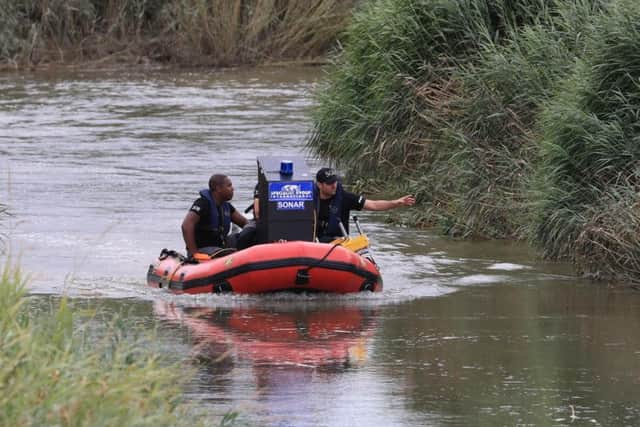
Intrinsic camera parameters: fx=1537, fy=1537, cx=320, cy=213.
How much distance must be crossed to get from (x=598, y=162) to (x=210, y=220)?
3322 millimetres

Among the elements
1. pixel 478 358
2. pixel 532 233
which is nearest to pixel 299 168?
pixel 532 233

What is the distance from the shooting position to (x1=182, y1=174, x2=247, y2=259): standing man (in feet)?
41.3

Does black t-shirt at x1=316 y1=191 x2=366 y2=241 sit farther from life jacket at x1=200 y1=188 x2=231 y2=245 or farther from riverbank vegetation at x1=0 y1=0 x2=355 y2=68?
riverbank vegetation at x1=0 y1=0 x2=355 y2=68

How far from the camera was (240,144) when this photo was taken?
22.0m

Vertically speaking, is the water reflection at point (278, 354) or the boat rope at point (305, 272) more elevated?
the boat rope at point (305, 272)

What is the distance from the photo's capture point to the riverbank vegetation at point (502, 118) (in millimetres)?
13000

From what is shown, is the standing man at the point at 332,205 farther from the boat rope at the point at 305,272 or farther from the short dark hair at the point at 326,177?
the boat rope at the point at 305,272

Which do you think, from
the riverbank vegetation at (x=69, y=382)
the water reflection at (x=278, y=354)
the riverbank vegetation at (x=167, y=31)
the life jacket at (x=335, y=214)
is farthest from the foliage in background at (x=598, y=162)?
the riverbank vegetation at (x=167, y=31)

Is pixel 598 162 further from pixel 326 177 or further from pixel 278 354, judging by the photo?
pixel 278 354

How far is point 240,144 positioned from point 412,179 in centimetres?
559

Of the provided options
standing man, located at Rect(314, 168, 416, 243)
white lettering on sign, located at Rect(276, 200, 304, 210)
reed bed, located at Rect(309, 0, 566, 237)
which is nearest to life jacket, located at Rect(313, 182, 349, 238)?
standing man, located at Rect(314, 168, 416, 243)

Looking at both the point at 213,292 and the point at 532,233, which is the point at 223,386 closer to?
the point at 213,292

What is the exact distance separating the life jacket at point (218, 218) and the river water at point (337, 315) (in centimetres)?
78

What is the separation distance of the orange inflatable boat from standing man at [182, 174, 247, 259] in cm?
34
